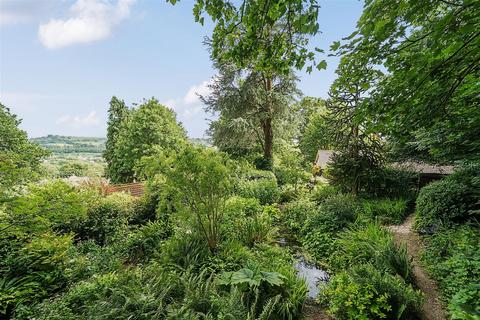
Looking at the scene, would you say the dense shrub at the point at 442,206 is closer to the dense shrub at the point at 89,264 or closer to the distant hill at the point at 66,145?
Answer: the dense shrub at the point at 89,264

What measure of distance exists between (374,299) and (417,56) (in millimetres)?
3656

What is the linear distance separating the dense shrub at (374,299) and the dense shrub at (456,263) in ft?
1.91

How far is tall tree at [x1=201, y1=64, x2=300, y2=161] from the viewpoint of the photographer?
52.7ft

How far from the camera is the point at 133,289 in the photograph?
4371 millimetres

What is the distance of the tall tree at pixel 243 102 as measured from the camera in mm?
16078

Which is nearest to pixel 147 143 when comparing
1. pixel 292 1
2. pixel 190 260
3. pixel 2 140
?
pixel 2 140

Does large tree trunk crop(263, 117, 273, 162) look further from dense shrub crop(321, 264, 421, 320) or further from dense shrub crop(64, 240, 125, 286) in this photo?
dense shrub crop(321, 264, 421, 320)

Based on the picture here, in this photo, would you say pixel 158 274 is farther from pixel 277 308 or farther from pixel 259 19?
pixel 259 19

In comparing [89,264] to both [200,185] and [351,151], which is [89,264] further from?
[351,151]

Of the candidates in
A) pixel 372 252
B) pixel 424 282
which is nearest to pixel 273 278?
pixel 372 252

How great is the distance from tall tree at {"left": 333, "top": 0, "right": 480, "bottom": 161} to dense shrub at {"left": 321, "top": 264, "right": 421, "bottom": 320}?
Answer: 247cm

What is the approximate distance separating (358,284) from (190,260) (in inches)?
133

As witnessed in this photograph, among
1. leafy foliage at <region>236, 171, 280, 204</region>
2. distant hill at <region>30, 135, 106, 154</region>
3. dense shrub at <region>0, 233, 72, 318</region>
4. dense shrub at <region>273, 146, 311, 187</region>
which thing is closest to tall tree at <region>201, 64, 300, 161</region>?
dense shrub at <region>273, 146, 311, 187</region>

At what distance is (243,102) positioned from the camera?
16484mm
